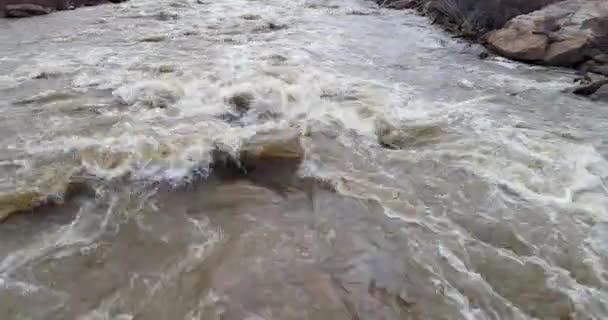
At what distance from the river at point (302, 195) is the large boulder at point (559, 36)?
0.81 metres

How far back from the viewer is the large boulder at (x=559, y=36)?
8.77 m

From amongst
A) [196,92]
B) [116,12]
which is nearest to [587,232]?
[196,92]

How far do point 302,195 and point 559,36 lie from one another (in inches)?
284

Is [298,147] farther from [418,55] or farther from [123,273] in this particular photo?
[418,55]

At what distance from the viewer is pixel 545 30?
927cm

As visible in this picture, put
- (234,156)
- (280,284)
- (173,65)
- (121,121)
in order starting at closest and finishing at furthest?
(280,284), (234,156), (121,121), (173,65)

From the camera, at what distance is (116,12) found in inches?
538

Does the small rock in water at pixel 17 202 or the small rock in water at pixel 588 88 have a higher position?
the small rock in water at pixel 17 202

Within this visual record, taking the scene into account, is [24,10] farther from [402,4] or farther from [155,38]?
[402,4]

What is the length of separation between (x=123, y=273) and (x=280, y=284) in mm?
1108

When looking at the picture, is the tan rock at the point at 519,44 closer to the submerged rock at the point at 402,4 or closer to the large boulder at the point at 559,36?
the large boulder at the point at 559,36

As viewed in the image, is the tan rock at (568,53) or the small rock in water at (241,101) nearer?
the small rock in water at (241,101)

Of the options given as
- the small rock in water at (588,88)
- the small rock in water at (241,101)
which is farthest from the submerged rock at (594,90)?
the small rock in water at (241,101)

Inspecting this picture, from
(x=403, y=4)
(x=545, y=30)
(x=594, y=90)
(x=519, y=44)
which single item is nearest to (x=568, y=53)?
(x=545, y=30)
